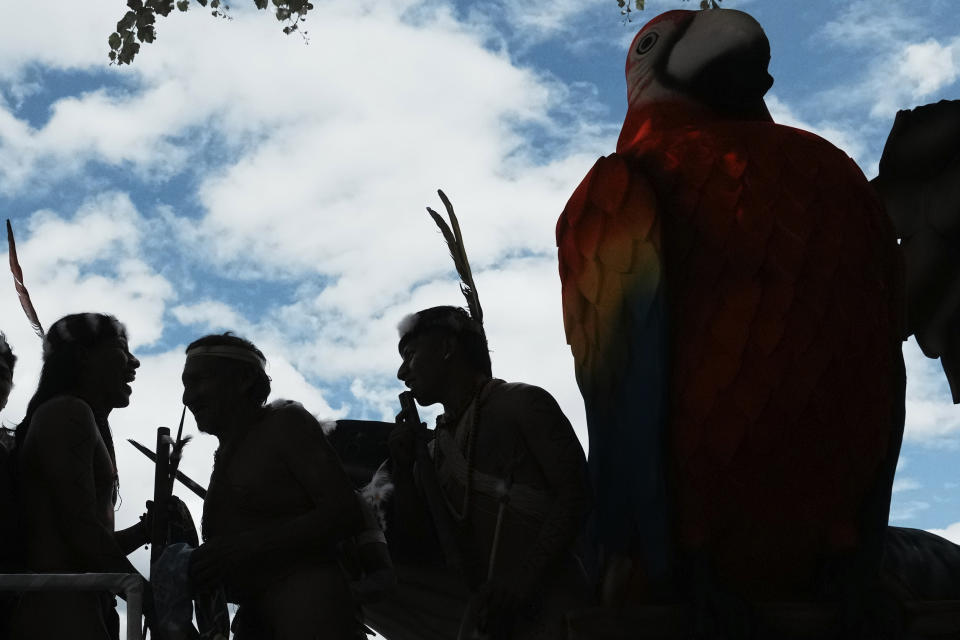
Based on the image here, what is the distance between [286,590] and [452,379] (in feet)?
2.64

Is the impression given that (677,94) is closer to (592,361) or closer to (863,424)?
(592,361)

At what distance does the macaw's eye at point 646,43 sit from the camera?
12.2 feet

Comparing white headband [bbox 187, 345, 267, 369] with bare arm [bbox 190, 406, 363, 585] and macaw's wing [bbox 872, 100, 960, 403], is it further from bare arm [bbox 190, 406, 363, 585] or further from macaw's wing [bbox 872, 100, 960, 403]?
macaw's wing [bbox 872, 100, 960, 403]

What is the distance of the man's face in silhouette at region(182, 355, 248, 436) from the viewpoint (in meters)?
3.32

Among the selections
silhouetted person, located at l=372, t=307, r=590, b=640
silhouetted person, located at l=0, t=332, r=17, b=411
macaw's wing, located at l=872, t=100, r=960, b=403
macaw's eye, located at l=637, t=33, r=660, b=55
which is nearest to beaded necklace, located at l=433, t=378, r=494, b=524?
silhouetted person, located at l=372, t=307, r=590, b=640

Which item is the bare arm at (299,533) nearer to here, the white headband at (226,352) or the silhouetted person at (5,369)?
the white headband at (226,352)

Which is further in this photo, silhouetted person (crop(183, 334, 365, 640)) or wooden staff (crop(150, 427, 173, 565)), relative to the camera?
wooden staff (crop(150, 427, 173, 565))

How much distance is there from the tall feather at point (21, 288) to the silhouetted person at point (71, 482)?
33cm

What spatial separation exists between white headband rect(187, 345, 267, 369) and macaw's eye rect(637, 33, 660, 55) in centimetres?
154

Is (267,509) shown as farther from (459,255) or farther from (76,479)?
(459,255)

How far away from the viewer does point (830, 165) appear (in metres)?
3.26

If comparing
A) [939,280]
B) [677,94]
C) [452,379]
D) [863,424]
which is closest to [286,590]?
[452,379]

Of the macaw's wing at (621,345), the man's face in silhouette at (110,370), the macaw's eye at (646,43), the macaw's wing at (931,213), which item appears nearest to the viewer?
the macaw's wing at (621,345)

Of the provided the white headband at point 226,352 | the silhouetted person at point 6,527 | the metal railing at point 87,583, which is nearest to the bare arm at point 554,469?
the white headband at point 226,352
